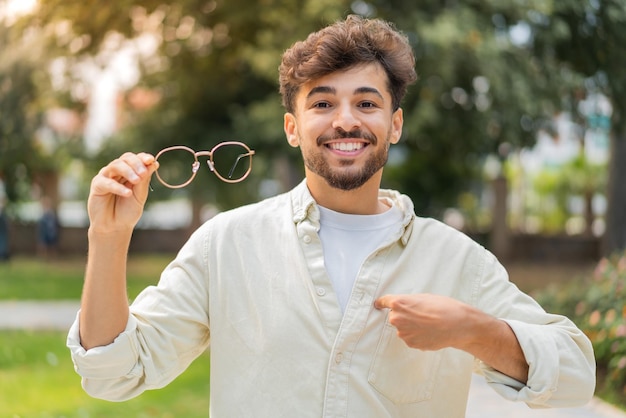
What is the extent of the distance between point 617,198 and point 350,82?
1561 centimetres

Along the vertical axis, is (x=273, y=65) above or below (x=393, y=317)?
below

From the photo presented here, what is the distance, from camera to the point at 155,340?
2.09m

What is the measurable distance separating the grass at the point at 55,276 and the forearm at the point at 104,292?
1020 cm

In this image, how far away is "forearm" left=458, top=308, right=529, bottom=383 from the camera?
1952 mm

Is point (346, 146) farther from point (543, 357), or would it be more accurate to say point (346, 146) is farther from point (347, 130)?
point (543, 357)

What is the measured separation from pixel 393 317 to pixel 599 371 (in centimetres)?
596

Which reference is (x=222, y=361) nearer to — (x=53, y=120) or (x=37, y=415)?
(x=37, y=415)

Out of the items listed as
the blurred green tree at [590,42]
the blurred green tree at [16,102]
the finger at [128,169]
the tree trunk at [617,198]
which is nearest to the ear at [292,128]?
the finger at [128,169]

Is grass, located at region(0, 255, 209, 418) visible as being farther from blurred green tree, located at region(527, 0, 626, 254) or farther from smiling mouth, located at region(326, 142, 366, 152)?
blurred green tree, located at region(527, 0, 626, 254)

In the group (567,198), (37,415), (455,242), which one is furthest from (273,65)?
(567,198)

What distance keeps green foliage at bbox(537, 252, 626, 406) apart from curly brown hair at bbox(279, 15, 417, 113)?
15.9 ft

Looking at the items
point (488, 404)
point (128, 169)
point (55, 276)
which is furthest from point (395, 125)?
point (55, 276)

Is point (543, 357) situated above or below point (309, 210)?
below

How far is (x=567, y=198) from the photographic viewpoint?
24391 mm
